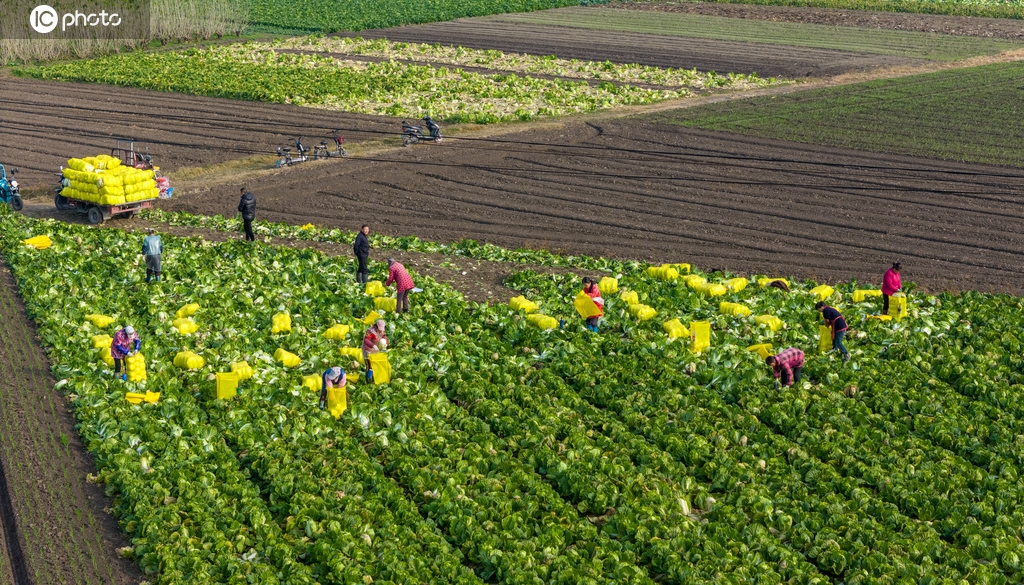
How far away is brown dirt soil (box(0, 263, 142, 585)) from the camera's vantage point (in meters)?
15.0

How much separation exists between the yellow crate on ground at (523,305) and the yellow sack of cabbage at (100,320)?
7.56 m

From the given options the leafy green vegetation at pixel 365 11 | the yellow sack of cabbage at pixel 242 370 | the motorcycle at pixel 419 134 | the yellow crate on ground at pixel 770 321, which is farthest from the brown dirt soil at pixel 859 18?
the yellow sack of cabbage at pixel 242 370

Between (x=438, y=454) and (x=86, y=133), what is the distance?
29480mm

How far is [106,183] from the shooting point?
3083cm

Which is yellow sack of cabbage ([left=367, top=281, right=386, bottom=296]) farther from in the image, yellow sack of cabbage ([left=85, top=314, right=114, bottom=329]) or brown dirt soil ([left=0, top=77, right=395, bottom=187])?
brown dirt soil ([left=0, top=77, right=395, bottom=187])

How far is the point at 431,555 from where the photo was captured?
14.7 meters

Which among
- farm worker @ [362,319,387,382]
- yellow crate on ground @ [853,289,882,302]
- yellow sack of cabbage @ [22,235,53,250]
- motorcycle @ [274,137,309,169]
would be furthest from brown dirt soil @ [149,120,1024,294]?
farm worker @ [362,319,387,382]

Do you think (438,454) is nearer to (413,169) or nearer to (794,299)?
(794,299)

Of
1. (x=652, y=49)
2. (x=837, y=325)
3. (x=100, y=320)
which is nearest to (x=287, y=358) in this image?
(x=100, y=320)

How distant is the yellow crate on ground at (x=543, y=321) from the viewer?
22.3 metres

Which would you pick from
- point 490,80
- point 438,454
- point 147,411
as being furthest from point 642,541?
point 490,80

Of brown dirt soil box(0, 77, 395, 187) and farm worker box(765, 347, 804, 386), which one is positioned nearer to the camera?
farm worker box(765, 347, 804, 386)

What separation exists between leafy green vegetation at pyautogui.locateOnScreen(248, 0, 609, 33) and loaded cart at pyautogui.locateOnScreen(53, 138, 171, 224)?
37.3m

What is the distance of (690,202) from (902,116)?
1395 cm
